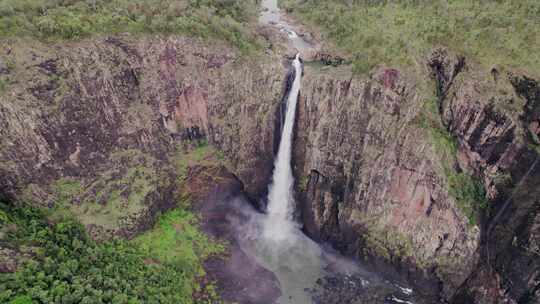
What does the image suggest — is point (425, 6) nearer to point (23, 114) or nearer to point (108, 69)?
point (108, 69)

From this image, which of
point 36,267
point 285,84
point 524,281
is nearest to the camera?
point 36,267

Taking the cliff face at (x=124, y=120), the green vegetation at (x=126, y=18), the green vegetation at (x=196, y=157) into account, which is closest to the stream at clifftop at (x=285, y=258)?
the cliff face at (x=124, y=120)

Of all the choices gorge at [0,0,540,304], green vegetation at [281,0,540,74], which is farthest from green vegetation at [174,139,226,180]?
green vegetation at [281,0,540,74]

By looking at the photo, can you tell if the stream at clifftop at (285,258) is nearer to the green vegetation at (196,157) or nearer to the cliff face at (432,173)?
the cliff face at (432,173)

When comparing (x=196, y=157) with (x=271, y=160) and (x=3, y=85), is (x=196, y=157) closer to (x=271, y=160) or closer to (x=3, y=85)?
(x=271, y=160)

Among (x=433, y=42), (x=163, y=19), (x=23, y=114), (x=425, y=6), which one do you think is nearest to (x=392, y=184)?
(x=433, y=42)

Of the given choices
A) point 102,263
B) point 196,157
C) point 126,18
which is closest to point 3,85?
point 126,18
